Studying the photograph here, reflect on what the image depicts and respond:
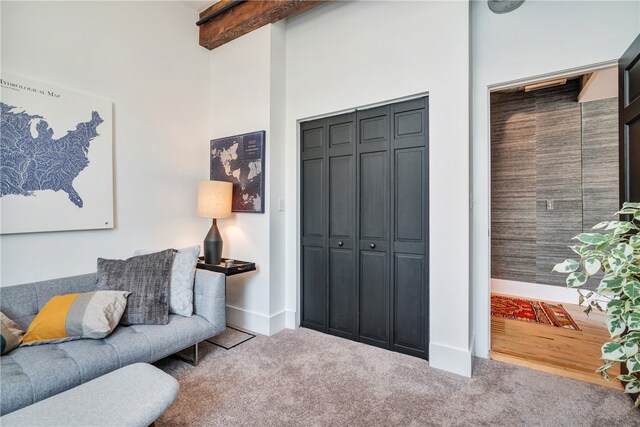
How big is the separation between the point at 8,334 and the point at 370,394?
204cm

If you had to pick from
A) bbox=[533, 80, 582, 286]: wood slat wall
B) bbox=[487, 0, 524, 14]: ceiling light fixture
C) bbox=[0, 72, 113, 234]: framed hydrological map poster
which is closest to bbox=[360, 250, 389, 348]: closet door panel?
bbox=[487, 0, 524, 14]: ceiling light fixture

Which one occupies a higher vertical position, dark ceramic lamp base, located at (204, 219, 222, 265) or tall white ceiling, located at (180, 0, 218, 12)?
tall white ceiling, located at (180, 0, 218, 12)

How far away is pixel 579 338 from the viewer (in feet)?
8.54

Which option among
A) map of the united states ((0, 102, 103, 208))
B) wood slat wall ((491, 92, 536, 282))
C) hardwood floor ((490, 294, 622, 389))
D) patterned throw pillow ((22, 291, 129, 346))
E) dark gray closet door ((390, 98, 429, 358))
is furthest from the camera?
wood slat wall ((491, 92, 536, 282))

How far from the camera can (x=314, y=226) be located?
281 cm

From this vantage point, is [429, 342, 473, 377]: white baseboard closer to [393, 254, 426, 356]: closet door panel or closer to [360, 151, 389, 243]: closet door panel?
[393, 254, 426, 356]: closet door panel

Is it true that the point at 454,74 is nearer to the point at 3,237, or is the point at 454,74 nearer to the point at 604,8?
the point at 604,8

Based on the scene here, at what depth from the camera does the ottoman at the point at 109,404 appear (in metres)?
1.07

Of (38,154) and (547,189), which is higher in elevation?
(38,154)

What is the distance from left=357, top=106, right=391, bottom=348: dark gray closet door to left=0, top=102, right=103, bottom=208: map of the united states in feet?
7.01

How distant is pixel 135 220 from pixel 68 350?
1.19 meters

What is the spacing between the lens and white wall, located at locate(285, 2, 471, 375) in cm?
205

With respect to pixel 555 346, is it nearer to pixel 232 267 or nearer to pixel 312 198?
pixel 312 198

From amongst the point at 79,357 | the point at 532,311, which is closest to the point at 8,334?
the point at 79,357
